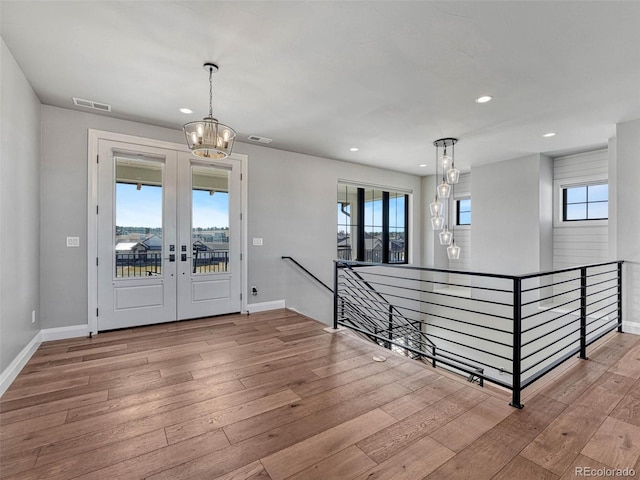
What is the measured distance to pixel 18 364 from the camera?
2783 mm

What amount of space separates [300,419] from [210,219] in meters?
3.38

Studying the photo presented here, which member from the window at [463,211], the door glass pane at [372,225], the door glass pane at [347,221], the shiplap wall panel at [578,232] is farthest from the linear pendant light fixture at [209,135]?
the window at [463,211]

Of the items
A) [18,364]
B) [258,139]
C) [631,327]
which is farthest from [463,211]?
[18,364]

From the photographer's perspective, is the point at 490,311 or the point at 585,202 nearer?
the point at 585,202

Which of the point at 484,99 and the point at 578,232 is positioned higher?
the point at 484,99

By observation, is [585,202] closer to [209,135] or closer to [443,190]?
[443,190]

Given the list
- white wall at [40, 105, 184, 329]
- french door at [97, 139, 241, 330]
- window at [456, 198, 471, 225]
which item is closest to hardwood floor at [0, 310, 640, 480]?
white wall at [40, 105, 184, 329]

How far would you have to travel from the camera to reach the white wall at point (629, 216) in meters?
3.88

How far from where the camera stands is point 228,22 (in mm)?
2211

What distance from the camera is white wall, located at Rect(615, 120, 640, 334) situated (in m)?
3.88

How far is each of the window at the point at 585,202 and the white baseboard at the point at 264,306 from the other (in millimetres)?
5404

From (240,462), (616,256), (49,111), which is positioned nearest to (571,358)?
(616,256)

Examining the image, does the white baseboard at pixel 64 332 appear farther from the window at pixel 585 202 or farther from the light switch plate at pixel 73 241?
the window at pixel 585 202

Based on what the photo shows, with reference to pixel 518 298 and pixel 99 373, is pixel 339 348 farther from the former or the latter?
pixel 99 373
